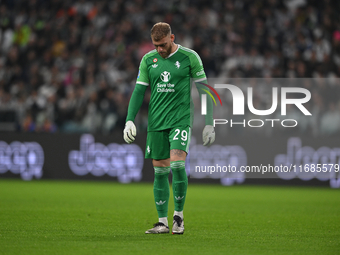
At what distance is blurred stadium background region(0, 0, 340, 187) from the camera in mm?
15312

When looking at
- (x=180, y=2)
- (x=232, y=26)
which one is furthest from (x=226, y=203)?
(x=180, y=2)

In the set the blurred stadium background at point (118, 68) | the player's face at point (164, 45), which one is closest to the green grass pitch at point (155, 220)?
Answer: the blurred stadium background at point (118, 68)

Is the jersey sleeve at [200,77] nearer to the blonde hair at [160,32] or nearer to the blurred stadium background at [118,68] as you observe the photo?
the blonde hair at [160,32]

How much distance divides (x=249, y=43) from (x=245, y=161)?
4.78 meters

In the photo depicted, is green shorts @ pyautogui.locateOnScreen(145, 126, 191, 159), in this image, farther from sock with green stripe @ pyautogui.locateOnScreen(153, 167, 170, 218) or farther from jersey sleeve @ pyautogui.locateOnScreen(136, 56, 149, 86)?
jersey sleeve @ pyautogui.locateOnScreen(136, 56, 149, 86)

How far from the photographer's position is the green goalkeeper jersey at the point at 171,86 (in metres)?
6.76

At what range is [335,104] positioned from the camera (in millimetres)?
15117

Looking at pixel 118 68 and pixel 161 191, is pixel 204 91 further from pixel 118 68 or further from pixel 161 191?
pixel 118 68

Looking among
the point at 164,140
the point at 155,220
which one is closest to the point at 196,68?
the point at 164,140

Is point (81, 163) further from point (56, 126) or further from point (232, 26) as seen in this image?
point (232, 26)

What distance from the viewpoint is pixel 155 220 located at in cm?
814

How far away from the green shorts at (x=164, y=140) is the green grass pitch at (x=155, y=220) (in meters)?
0.96

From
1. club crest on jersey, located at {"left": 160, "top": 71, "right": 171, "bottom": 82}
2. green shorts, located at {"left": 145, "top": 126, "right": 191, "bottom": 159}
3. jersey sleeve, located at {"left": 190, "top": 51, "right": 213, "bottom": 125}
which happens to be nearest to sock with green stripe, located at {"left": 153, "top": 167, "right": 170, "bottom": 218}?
green shorts, located at {"left": 145, "top": 126, "right": 191, "bottom": 159}

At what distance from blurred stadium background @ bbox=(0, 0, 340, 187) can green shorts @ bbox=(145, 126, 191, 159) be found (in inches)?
333
